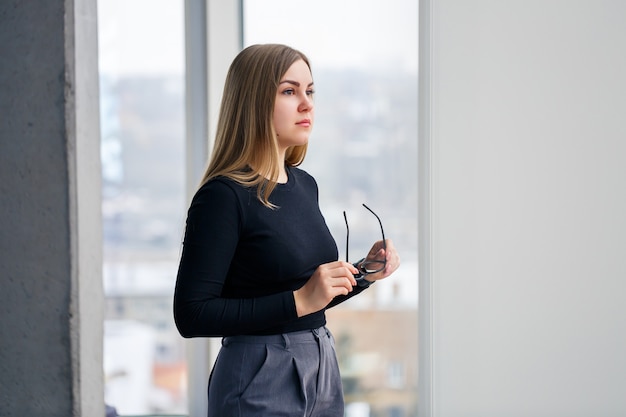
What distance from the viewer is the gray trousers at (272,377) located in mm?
1455

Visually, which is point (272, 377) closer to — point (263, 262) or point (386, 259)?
point (263, 262)

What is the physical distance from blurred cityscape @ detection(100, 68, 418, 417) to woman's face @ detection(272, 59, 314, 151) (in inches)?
51.0

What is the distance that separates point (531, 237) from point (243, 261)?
5.27 ft

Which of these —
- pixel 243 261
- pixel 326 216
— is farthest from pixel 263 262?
pixel 326 216

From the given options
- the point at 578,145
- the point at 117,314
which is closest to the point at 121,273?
the point at 117,314

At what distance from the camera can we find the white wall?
2.72 m

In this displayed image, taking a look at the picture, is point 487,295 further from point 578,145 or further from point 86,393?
point 86,393

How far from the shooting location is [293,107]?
1.58 meters

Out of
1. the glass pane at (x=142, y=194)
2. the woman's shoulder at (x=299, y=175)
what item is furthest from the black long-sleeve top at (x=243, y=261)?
the glass pane at (x=142, y=194)

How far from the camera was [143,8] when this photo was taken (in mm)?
Answer: 2945

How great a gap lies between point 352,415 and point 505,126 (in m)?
1.33

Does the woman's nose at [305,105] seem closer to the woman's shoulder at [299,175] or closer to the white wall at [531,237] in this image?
the woman's shoulder at [299,175]

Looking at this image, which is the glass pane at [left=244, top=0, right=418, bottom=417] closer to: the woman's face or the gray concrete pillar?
the woman's face

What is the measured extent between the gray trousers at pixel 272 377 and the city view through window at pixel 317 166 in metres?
1.36
